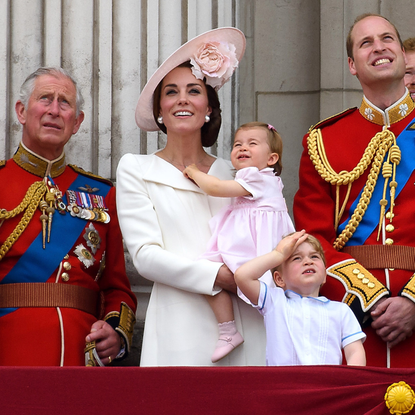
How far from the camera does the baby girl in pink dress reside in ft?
10.0

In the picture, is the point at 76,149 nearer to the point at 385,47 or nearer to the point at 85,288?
the point at 85,288

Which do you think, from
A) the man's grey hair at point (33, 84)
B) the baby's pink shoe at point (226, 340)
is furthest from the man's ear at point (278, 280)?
the man's grey hair at point (33, 84)

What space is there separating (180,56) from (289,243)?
3.07ft

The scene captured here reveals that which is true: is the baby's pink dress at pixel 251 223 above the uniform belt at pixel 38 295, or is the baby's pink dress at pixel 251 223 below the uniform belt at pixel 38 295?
above

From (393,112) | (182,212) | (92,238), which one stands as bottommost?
(92,238)

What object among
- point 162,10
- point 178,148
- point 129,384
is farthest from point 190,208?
point 162,10

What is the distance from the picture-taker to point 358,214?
3201 millimetres

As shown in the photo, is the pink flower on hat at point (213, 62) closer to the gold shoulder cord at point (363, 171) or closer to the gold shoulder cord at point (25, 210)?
the gold shoulder cord at point (363, 171)

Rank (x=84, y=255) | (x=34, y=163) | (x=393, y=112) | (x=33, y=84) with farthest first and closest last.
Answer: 1. (x=33, y=84)
2. (x=34, y=163)
3. (x=84, y=255)
4. (x=393, y=112)

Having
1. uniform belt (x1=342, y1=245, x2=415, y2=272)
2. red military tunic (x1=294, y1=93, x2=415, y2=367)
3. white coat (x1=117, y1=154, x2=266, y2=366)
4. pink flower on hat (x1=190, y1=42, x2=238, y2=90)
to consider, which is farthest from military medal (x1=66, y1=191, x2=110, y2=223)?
uniform belt (x1=342, y1=245, x2=415, y2=272)

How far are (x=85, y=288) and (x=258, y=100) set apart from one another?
5.44ft

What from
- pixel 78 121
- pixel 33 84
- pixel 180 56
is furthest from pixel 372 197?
pixel 33 84

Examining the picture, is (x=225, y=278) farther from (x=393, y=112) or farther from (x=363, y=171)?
(x=393, y=112)

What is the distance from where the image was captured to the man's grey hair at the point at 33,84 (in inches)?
145
